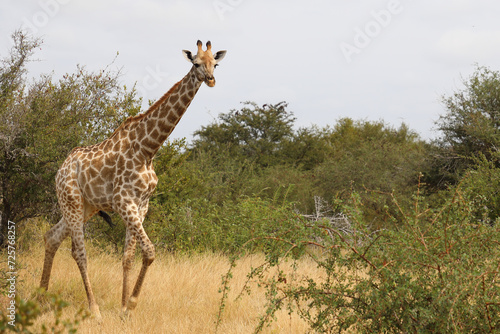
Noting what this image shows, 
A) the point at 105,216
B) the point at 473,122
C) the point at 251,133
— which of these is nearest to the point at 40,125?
the point at 105,216

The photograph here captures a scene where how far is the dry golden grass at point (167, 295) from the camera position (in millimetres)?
5184

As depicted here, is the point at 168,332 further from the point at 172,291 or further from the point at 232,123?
the point at 232,123

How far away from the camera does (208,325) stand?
202 inches

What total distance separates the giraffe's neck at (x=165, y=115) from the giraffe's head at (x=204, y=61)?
12cm

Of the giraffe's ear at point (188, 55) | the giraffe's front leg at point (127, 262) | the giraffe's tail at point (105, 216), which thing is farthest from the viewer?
the giraffe's tail at point (105, 216)

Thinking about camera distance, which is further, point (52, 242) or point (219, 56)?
point (52, 242)

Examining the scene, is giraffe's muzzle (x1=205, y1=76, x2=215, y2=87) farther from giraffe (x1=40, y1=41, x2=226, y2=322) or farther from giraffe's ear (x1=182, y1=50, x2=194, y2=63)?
giraffe's ear (x1=182, y1=50, x2=194, y2=63)

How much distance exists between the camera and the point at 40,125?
815 centimetres

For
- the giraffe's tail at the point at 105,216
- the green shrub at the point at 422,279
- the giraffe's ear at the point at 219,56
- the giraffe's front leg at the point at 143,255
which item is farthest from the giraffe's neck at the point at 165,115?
the green shrub at the point at 422,279

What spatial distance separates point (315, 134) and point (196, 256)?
578 inches

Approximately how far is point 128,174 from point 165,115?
2.42ft

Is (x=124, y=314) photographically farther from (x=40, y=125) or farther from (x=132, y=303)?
(x=40, y=125)

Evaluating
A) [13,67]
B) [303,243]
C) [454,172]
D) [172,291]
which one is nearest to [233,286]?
[172,291]

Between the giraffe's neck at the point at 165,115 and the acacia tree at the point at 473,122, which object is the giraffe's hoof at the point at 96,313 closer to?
the giraffe's neck at the point at 165,115
